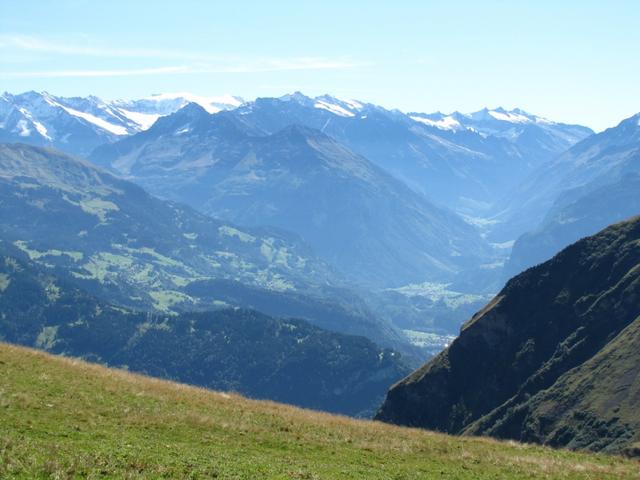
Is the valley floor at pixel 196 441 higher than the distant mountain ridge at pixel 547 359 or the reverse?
higher

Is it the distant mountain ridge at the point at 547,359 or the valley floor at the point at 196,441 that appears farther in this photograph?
the distant mountain ridge at the point at 547,359

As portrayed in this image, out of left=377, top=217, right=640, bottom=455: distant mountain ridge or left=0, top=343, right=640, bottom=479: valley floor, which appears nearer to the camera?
left=0, top=343, right=640, bottom=479: valley floor

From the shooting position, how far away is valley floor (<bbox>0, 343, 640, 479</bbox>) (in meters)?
34.8

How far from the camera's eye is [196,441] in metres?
41.5

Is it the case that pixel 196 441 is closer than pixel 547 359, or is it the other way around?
pixel 196 441

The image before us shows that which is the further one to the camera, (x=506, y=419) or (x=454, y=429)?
(x=454, y=429)

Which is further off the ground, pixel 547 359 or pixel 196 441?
pixel 196 441

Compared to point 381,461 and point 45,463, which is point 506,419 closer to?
point 381,461

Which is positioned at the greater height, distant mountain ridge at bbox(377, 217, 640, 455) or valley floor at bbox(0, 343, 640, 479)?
valley floor at bbox(0, 343, 640, 479)

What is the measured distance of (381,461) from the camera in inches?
1706

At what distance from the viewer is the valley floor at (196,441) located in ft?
114

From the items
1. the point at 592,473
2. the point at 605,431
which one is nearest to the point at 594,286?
the point at 605,431

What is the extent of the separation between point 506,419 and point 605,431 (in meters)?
17.3

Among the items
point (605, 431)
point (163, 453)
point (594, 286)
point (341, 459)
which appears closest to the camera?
point (163, 453)
